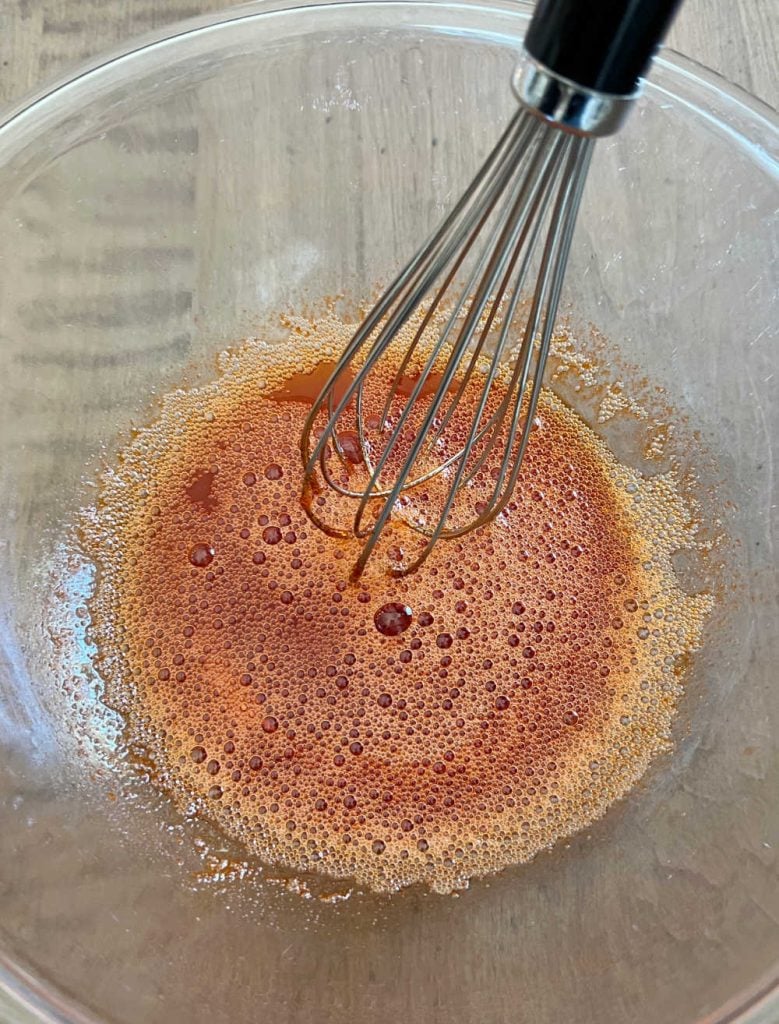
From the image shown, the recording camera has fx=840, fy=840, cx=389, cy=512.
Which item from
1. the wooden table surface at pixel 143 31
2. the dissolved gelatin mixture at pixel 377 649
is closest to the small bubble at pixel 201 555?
the dissolved gelatin mixture at pixel 377 649

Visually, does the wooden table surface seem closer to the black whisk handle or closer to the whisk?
the whisk

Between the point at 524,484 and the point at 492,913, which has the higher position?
the point at 524,484

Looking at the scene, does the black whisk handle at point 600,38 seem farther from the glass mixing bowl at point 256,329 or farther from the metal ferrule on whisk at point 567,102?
the glass mixing bowl at point 256,329

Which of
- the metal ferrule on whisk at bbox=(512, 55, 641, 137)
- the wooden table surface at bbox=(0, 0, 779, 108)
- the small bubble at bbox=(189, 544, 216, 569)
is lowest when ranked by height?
the small bubble at bbox=(189, 544, 216, 569)

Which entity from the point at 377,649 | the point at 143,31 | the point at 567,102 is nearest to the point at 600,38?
the point at 567,102

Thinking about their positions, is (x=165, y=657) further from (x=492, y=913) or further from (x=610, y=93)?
(x=610, y=93)

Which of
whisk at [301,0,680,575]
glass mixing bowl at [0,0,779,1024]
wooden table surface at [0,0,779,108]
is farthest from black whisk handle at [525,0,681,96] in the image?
wooden table surface at [0,0,779,108]

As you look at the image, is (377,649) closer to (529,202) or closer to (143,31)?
(529,202)

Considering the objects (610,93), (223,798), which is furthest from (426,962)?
(610,93)
